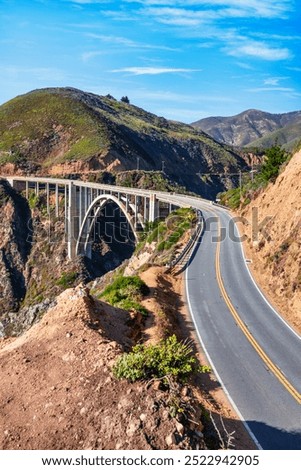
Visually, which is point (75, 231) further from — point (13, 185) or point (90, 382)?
point (90, 382)

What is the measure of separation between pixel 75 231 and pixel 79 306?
2748 inches

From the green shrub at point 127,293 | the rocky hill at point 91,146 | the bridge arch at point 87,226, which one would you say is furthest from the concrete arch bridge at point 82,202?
the green shrub at point 127,293

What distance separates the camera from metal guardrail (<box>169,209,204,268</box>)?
117ft

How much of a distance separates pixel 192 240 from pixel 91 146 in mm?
77544

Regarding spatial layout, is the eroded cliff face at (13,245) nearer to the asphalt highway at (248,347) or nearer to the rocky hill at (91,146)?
the rocky hill at (91,146)

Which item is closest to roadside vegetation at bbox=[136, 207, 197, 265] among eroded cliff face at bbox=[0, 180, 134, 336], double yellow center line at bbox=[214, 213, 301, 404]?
double yellow center line at bbox=[214, 213, 301, 404]

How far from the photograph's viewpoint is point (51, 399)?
1112cm

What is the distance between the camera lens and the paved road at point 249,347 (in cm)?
1395

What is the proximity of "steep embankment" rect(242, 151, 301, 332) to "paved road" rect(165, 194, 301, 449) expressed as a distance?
1.15 metres

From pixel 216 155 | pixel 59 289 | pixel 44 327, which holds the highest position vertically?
pixel 216 155

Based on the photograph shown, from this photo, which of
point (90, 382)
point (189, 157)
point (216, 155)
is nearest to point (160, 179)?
point (189, 157)

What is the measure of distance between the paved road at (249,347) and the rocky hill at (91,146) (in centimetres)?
7584

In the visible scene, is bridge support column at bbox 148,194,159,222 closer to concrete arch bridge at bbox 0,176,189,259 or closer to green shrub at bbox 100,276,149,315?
concrete arch bridge at bbox 0,176,189,259

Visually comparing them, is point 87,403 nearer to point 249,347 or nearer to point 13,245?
point 249,347
